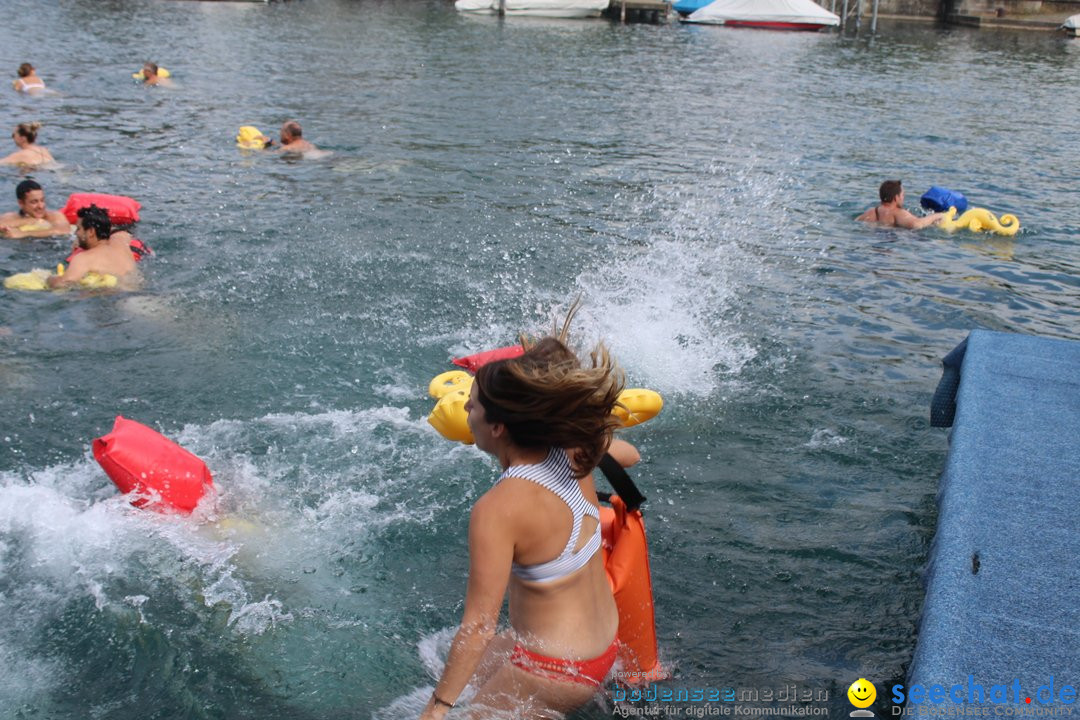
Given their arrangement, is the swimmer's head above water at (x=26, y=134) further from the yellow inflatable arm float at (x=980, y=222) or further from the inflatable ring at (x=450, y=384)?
the yellow inflatable arm float at (x=980, y=222)

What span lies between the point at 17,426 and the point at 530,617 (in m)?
4.69

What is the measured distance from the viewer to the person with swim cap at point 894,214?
38.2 ft

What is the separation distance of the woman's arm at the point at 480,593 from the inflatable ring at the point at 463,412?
113 cm

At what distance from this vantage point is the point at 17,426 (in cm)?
634

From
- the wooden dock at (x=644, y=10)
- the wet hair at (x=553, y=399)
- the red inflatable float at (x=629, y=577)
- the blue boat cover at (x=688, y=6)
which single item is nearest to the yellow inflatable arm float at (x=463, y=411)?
the red inflatable float at (x=629, y=577)

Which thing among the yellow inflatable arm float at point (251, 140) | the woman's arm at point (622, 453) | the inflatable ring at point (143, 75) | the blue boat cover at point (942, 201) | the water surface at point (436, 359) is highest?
the inflatable ring at point (143, 75)

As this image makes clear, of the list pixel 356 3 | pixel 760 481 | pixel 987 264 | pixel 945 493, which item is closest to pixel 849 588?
pixel 945 493

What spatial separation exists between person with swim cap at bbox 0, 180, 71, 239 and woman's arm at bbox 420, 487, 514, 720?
9.15 metres

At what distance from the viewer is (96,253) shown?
29.4ft

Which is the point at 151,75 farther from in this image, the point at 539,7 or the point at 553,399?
→ the point at 539,7

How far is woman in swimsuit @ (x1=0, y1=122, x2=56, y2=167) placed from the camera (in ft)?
42.0

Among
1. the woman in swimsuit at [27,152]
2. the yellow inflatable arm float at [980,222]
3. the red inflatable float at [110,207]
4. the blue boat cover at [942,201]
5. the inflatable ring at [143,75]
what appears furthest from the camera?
the inflatable ring at [143,75]

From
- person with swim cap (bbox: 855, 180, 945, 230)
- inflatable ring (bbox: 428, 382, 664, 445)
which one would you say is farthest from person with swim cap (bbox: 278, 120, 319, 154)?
inflatable ring (bbox: 428, 382, 664, 445)

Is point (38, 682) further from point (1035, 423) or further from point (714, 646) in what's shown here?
point (1035, 423)
